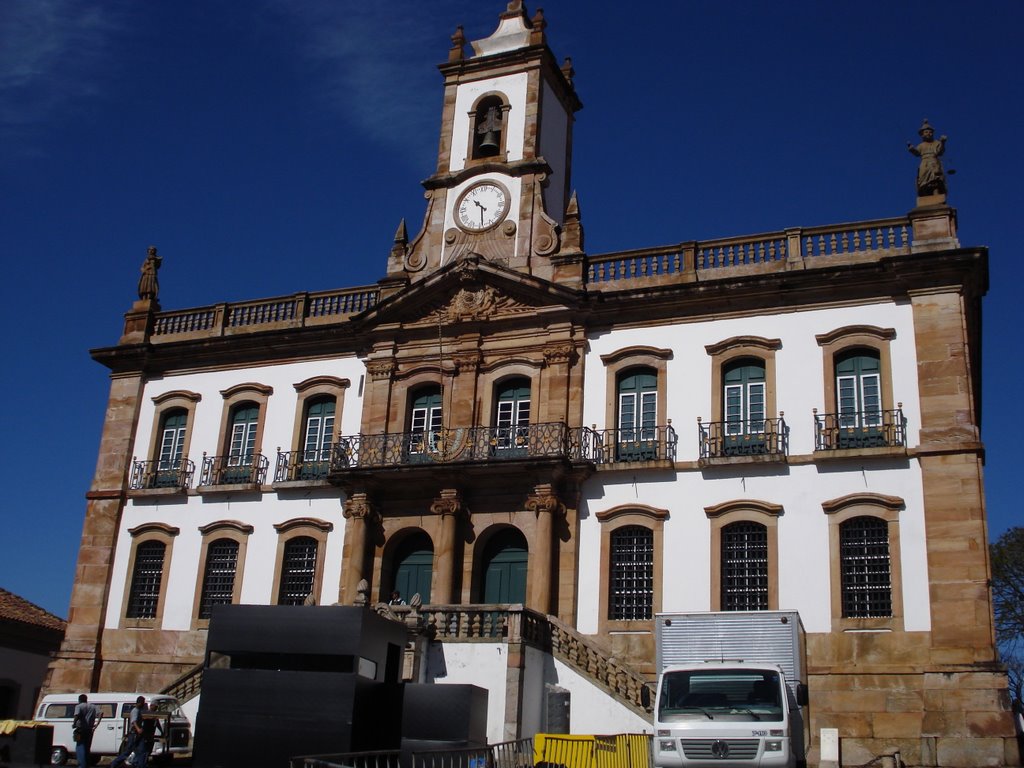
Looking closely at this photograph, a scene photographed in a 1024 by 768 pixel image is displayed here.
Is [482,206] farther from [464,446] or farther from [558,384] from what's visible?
[464,446]

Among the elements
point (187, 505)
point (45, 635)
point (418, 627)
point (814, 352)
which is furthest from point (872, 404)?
A: point (45, 635)

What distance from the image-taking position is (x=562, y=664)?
2211 cm

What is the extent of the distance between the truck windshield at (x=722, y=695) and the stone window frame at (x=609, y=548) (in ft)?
24.0

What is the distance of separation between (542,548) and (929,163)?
37.7 ft

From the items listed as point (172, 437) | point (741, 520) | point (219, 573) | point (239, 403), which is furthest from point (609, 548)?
point (172, 437)

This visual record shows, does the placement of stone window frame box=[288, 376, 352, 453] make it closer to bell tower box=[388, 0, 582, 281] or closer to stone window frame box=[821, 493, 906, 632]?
bell tower box=[388, 0, 582, 281]

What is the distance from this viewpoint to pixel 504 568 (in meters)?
25.5

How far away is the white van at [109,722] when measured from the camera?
21094 millimetres

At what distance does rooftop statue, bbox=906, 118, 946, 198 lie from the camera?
24375mm

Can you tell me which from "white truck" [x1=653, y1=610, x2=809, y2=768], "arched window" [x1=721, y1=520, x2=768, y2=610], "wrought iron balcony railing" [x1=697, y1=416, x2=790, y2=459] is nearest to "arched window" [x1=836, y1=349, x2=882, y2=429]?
"wrought iron balcony railing" [x1=697, y1=416, x2=790, y2=459]

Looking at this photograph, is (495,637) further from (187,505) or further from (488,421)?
(187,505)

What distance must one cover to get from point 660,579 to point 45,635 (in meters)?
18.7

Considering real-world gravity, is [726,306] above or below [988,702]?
above

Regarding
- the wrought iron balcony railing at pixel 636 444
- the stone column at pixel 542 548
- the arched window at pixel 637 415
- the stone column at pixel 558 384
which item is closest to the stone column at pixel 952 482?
the wrought iron balcony railing at pixel 636 444
